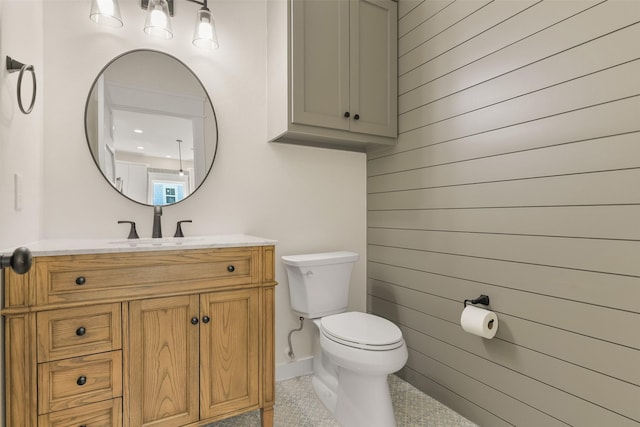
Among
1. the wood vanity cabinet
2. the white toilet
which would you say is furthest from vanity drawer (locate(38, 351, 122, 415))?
the white toilet

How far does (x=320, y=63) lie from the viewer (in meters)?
1.84

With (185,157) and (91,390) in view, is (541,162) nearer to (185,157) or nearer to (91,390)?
(185,157)

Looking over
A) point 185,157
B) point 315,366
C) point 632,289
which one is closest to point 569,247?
point 632,289

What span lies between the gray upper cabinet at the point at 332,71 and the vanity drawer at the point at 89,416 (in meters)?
1.45

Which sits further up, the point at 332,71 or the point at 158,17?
the point at 158,17

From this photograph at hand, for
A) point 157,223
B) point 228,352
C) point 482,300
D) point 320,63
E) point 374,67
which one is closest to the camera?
point 228,352

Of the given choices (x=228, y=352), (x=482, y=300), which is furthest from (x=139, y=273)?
(x=482, y=300)

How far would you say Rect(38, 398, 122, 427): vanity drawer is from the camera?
1149 millimetres

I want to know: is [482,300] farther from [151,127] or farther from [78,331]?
[151,127]

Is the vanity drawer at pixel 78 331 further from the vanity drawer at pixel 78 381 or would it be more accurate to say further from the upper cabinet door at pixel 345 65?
the upper cabinet door at pixel 345 65

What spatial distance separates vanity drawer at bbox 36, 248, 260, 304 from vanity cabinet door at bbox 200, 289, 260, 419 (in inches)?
3.6

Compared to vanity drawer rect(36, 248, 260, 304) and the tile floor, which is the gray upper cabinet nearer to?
vanity drawer rect(36, 248, 260, 304)

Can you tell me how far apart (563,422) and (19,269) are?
A: 1.86m

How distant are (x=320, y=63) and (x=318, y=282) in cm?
125
